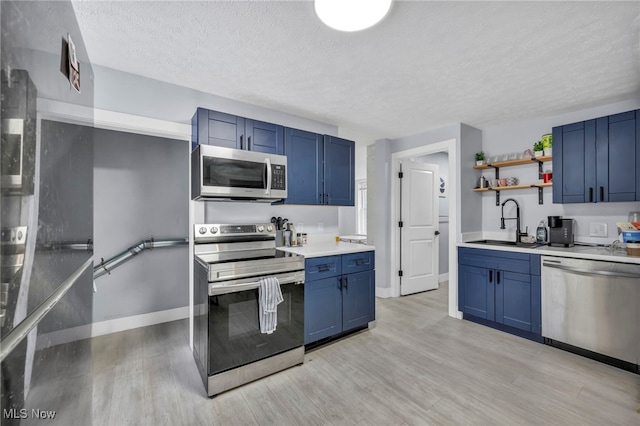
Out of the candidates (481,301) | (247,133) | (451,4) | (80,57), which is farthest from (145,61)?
(481,301)

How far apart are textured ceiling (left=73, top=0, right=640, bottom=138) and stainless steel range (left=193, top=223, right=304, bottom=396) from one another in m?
1.40

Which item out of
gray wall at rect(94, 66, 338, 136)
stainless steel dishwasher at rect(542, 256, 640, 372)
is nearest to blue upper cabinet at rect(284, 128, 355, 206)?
gray wall at rect(94, 66, 338, 136)

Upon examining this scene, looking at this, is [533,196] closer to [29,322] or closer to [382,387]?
[382,387]

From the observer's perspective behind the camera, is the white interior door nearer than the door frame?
No

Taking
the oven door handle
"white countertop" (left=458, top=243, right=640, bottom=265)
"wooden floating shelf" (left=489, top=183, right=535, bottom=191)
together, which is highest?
"wooden floating shelf" (left=489, top=183, right=535, bottom=191)

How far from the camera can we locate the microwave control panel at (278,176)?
2.61 metres

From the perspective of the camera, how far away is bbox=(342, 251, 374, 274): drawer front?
2.81 metres

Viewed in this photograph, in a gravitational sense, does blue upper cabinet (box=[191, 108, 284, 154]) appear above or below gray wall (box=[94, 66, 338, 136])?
below

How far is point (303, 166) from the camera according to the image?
2.98 m

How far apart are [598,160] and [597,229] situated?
744 mm

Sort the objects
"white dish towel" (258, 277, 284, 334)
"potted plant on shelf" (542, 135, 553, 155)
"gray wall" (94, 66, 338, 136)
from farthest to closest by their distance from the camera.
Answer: "potted plant on shelf" (542, 135, 553, 155) < "gray wall" (94, 66, 338, 136) < "white dish towel" (258, 277, 284, 334)

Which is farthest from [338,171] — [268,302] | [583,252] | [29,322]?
[29,322]

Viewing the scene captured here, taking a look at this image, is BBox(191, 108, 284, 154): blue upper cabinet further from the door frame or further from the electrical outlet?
the electrical outlet

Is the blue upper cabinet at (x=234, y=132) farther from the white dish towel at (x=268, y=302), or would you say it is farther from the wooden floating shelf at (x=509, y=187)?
the wooden floating shelf at (x=509, y=187)
